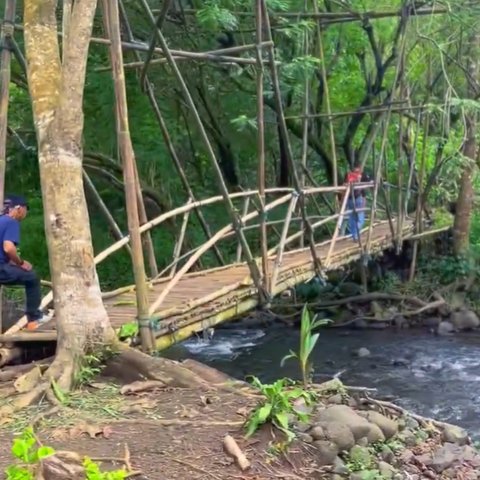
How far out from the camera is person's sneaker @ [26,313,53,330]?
6828mm

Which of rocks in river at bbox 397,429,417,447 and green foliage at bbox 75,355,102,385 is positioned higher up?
green foliage at bbox 75,355,102,385

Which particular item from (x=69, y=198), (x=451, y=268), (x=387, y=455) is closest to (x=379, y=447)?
(x=387, y=455)

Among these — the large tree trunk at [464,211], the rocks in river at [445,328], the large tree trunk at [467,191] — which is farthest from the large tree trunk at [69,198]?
the large tree trunk at [464,211]

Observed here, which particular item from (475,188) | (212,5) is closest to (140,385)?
(212,5)

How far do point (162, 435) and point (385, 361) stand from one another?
7996 mm

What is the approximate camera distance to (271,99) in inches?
555

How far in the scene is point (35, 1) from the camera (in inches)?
226

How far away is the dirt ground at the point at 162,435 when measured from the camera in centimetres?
460

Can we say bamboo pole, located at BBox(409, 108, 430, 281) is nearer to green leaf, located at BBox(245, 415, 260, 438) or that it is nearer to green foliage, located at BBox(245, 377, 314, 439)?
green foliage, located at BBox(245, 377, 314, 439)

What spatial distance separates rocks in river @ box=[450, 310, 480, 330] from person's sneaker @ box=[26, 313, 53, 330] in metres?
9.32

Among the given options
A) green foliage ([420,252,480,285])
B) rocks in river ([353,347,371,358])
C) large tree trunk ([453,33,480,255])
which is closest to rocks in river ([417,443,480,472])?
rocks in river ([353,347,371,358])

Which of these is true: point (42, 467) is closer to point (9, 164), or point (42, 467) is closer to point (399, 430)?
point (399, 430)

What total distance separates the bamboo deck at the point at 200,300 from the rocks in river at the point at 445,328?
12.5 feet

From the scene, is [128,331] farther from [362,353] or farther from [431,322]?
[431,322]
